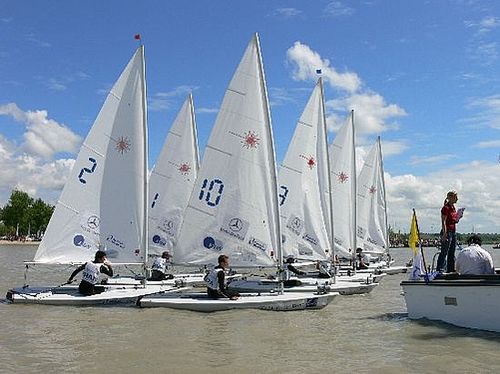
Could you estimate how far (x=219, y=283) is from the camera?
15039 millimetres

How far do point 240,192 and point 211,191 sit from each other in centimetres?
85

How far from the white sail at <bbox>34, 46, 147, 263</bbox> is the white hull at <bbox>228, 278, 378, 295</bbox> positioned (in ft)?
10.2

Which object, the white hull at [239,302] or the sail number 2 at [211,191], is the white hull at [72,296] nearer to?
the white hull at [239,302]

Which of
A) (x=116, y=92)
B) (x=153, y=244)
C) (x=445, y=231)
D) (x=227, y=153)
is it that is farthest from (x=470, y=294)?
(x=153, y=244)

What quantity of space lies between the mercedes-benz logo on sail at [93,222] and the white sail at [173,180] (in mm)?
6075

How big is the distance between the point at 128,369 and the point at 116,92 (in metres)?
10.4

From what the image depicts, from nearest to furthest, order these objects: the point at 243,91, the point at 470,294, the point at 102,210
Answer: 1. the point at 470,294
2. the point at 243,91
3. the point at 102,210

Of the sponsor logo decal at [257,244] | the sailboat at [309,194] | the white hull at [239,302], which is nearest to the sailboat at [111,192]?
the white hull at [239,302]

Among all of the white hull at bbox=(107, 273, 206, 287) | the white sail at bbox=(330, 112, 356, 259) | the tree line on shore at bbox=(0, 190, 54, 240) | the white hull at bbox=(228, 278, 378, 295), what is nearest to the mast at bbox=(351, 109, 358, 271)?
the white sail at bbox=(330, 112, 356, 259)

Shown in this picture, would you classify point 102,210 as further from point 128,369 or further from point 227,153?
point 128,369

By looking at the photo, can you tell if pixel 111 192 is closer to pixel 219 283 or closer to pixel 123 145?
pixel 123 145

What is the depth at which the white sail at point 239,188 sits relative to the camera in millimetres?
15625

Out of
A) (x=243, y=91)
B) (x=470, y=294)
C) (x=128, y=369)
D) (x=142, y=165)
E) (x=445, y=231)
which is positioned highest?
(x=243, y=91)

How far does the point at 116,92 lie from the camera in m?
17.6
